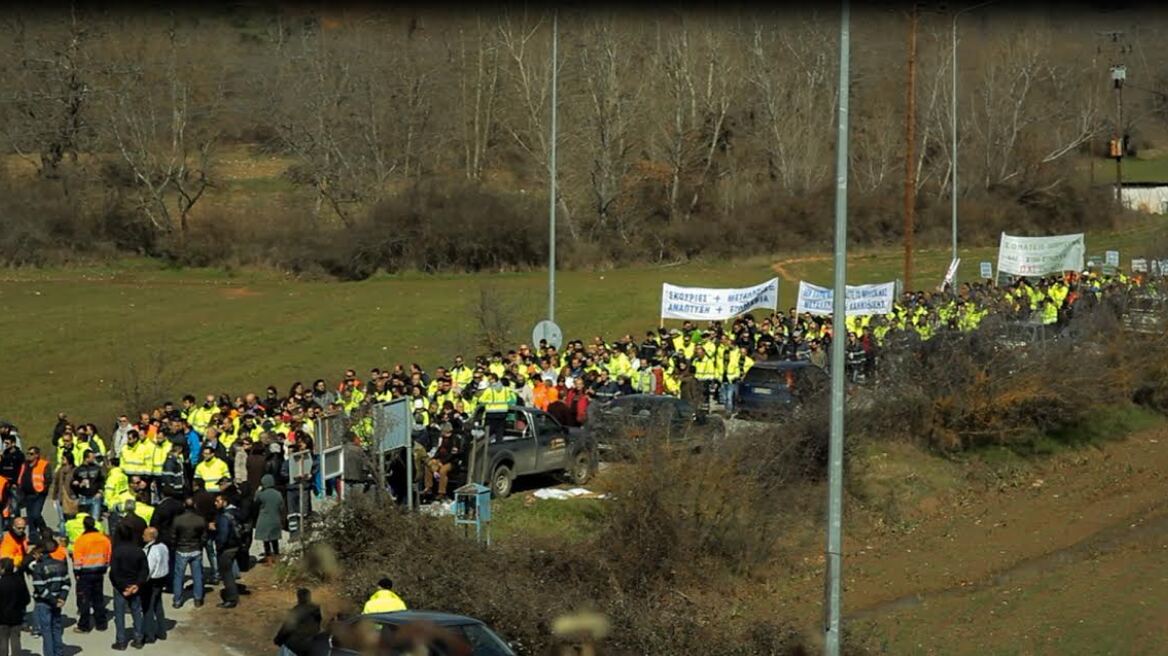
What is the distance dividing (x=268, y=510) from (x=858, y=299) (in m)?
17.8

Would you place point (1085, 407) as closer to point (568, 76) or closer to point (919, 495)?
point (919, 495)

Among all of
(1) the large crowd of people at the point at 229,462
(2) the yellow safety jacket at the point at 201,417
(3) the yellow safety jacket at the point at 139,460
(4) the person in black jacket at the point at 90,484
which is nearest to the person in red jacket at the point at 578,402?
(1) the large crowd of people at the point at 229,462

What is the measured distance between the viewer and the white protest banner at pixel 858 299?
3431 cm

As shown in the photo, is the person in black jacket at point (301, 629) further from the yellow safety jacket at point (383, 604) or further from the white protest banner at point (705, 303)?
the white protest banner at point (705, 303)

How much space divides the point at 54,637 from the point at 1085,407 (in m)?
23.2

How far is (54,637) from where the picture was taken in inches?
634

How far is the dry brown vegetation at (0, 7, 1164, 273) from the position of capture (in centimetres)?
7088

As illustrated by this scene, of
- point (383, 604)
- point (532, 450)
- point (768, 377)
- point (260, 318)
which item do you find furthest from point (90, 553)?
point (260, 318)

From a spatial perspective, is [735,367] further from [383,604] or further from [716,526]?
[383,604]

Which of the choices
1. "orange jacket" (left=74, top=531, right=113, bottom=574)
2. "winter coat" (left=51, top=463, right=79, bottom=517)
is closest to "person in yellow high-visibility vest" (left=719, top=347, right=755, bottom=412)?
"winter coat" (left=51, top=463, right=79, bottom=517)

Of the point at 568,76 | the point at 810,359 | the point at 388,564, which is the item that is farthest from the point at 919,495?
the point at 568,76

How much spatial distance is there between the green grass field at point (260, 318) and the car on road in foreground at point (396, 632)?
2178cm

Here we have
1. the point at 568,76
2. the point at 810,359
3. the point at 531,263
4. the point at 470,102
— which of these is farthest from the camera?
the point at 470,102

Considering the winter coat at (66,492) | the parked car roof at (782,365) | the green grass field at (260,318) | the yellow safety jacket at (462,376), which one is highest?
the yellow safety jacket at (462,376)
